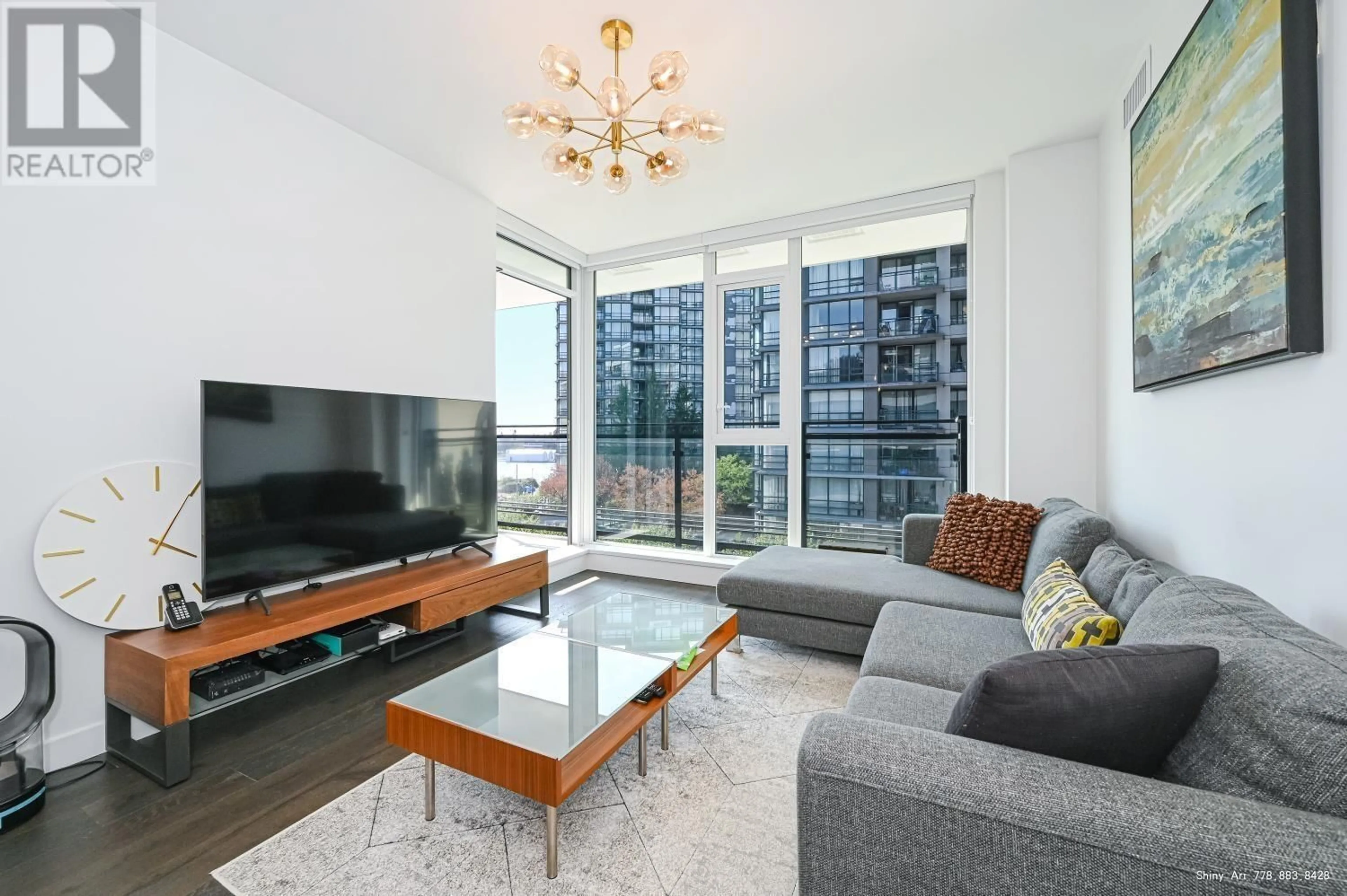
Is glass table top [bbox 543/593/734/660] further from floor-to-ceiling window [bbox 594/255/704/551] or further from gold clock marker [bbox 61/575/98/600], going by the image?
floor-to-ceiling window [bbox 594/255/704/551]

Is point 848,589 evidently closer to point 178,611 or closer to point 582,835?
point 582,835

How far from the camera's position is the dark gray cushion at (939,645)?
1.73 m

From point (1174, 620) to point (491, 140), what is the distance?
3.40m

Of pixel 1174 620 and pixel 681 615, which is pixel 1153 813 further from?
pixel 681 615

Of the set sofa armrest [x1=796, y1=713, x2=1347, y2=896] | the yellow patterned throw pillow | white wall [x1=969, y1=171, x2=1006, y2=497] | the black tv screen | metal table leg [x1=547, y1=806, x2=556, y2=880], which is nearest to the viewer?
sofa armrest [x1=796, y1=713, x2=1347, y2=896]

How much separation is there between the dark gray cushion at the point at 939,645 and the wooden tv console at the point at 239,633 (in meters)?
2.02

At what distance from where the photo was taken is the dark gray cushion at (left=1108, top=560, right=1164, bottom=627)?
59.6 inches

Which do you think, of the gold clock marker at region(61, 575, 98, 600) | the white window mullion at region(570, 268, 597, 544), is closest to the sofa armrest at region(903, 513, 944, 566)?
the white window mullion at region(570, 268, 597, 544)

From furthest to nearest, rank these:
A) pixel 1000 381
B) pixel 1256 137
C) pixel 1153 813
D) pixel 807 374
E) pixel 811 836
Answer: pixel 807 374 → pixel 1000 381 → pixel 1256 137 → pixel 811 836 → pixel 1153 813

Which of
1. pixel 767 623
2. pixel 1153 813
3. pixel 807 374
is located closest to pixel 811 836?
pixel 1153 813

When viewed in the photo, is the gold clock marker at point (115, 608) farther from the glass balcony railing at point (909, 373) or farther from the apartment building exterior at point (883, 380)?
the glass balcony railing at point (909, 373)

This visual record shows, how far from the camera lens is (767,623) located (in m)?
2.80

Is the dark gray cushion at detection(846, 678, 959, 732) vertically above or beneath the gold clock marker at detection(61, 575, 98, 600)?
beneath

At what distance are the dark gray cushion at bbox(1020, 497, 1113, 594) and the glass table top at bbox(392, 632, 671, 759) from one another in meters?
1.62
